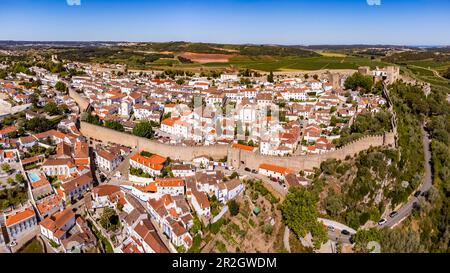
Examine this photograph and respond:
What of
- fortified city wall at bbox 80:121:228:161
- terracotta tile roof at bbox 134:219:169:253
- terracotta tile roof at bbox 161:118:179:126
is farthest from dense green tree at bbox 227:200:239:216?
terracotta tile roof at bbox 161:118:179:126

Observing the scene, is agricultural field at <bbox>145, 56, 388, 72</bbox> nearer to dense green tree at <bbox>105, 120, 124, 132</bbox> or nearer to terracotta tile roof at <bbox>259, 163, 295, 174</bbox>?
dense green tree at <bbox>105, 120, 124, 132</bbox>

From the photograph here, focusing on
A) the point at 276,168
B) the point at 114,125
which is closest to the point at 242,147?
the point at 276,168

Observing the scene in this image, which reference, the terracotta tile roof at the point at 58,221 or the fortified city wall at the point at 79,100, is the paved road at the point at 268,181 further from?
the fortified city wall at the point at 79,100

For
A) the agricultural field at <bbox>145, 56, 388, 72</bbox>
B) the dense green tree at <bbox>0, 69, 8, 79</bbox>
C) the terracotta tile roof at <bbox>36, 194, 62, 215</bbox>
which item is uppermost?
the agricultural field at <bbox>145, 56, 388, 72</bbox>

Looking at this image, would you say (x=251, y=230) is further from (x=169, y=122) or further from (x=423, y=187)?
(x=169, y=122)

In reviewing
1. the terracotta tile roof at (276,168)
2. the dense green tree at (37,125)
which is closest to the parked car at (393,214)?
the terracotta tile roof at (276,168)
